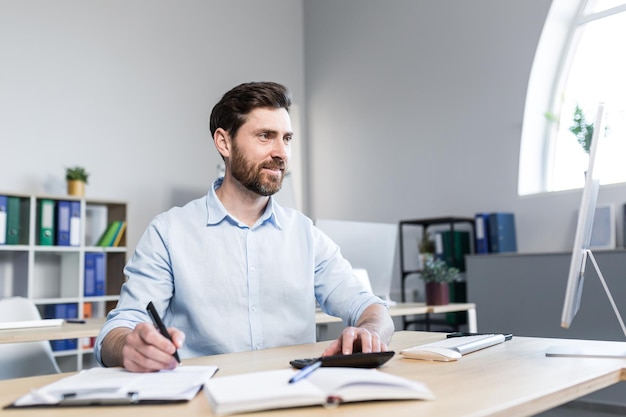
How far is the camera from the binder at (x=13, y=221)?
4.15 m

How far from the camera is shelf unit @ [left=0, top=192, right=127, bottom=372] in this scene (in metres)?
4.25

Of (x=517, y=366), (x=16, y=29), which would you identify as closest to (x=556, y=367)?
(x=517, y=366)

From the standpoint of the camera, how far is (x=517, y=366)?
4.01 feet

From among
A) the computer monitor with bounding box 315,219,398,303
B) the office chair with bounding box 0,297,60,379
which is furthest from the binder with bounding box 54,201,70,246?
the computer monitor with bounding box 315,219,398,303

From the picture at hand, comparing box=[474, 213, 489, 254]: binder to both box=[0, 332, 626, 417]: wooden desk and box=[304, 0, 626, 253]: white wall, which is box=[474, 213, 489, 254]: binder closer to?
box=[304, 0, 626, 253]: white wall

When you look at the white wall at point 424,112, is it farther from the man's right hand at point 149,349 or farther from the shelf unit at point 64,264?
the man's right hand at point 149,349

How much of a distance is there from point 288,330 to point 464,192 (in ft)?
12.3

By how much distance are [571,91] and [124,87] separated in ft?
12.1

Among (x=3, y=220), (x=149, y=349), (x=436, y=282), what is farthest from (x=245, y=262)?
(x=3, y=220)

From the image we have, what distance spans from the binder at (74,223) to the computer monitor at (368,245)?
2205mm

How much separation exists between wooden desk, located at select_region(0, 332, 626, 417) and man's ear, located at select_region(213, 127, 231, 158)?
60 centimetres

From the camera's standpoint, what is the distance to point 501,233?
4660 millimetres

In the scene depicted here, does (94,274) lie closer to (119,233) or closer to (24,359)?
(119,233)

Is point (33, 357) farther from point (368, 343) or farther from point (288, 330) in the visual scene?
point (368, 343)
